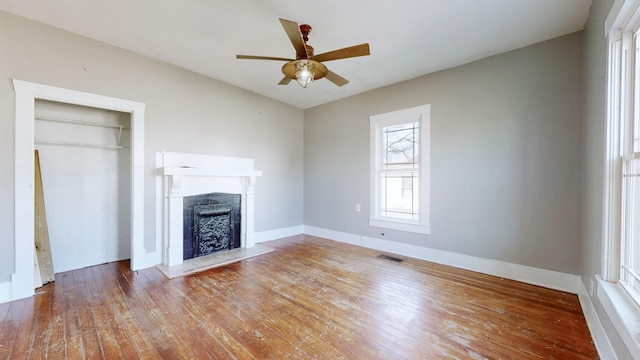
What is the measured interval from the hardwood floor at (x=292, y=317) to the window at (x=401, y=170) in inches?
39.7

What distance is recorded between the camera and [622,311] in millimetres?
1448

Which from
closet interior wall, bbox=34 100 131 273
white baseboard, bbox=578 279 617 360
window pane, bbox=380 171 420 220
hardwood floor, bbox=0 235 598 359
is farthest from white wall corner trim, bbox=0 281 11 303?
white baseboard, bbox=578 279 617 360

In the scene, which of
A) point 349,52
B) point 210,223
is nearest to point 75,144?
point 210,223

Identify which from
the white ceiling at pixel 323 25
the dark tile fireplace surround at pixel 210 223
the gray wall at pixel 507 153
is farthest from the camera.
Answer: the dark tile fireplace surround at pixel 210 223

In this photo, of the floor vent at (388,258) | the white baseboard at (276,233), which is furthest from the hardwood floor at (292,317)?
the white baseboard at (276,233)

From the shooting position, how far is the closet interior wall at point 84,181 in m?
3.13

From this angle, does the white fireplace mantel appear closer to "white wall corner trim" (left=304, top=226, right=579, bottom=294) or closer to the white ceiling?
the white ceiling

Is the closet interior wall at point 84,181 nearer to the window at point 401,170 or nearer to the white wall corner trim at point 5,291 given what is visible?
the white wall corner trim at point 5,291

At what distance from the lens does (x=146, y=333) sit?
197cm

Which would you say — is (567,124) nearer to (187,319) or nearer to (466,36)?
(466,36)

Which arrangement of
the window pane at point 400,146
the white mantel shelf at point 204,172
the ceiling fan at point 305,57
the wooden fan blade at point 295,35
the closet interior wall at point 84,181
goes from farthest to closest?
the window pane at point 400,146
the white mantel shelf at point 204,172
the closet interior wall at point 84,181
the ceiling fan at point 305,57
the wooden fan blade at point 295,35

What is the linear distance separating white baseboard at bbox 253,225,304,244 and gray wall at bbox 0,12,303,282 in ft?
0.32

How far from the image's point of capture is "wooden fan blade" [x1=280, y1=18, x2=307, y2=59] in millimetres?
1893

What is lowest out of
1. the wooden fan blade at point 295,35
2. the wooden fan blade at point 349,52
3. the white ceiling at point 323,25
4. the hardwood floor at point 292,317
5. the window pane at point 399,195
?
the hardwood floor at point 292,317
